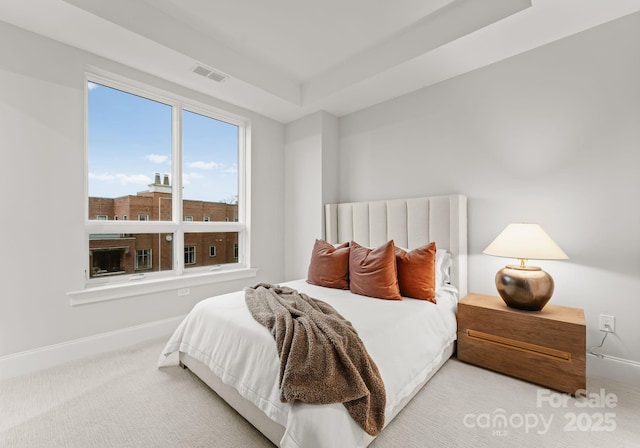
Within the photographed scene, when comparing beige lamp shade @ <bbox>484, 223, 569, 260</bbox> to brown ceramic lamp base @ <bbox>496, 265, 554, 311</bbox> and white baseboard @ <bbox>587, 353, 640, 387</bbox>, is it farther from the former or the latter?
white baseboard @ <bbox>587, 353, 640, 387</bbox>

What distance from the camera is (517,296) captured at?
7.19 ft

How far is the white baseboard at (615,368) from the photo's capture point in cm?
210

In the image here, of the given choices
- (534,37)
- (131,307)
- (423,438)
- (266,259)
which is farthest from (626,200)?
(131,307)

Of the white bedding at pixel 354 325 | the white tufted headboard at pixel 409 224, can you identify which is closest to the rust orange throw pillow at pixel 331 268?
the white bedding at pixel 354 325

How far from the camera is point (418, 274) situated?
2418 millimetres

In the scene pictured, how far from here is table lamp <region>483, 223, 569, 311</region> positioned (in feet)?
6.98

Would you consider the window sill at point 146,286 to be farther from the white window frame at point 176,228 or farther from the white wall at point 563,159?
the white wall at point 563,159

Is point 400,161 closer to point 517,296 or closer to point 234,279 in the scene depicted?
point 517,296

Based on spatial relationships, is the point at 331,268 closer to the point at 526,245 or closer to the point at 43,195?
the point at 526,245

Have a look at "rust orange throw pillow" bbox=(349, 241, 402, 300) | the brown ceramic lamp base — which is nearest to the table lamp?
the brown ceramic lamp base

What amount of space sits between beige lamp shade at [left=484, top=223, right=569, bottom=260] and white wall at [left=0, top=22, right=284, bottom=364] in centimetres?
335

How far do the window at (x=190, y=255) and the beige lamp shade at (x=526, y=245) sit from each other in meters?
3.04

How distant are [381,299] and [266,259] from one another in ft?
6.90

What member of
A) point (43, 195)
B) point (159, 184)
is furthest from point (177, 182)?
point (43, 195)
